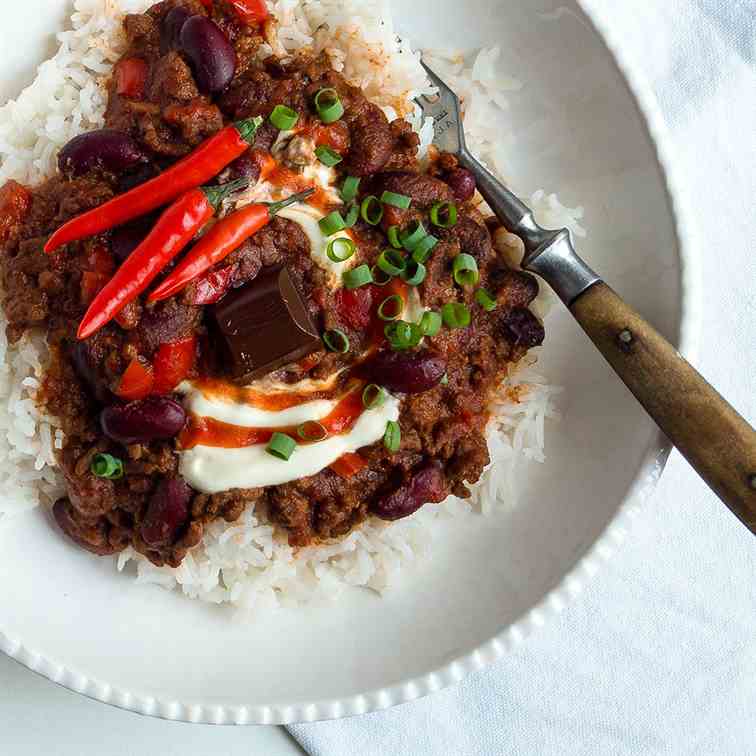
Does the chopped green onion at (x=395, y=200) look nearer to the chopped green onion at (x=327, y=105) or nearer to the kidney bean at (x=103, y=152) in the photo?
the chopped green onion at (x=327, y=105)

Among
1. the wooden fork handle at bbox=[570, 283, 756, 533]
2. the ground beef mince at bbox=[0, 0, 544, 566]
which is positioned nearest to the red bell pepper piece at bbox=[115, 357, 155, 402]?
the ground beef mince at bbox=[0, 0, 544, 566]

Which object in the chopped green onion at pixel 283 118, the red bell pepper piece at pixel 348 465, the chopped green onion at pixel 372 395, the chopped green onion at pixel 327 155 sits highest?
the chopped green onion at pixel 283 118

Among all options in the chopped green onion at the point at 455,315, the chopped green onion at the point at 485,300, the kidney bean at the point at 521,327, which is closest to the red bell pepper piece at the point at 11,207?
the chopped green onion at the point at 455,315

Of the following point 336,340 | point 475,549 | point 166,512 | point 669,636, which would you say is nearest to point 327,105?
point 336,340

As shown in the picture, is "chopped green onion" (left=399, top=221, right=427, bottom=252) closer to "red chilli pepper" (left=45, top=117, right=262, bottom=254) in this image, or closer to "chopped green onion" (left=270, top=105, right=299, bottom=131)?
"chopped green onion" (left=270, top=105, right=299, bottom=131)

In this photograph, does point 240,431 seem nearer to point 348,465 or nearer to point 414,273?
point 348,465

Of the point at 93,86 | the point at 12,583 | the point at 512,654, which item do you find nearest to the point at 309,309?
the point at 93,86

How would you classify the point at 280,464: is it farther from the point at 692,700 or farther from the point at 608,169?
the point at 692,700
